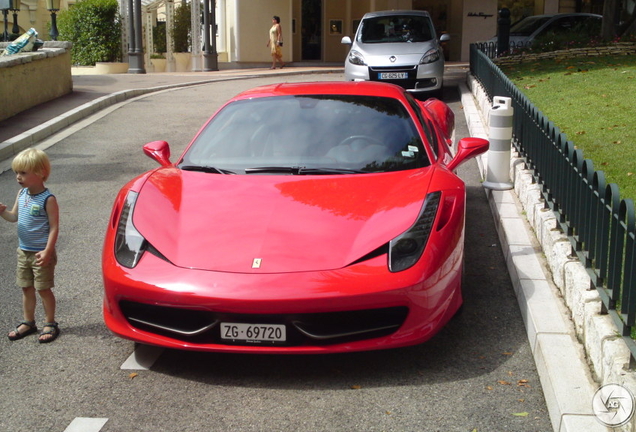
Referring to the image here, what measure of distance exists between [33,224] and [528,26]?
20207mm

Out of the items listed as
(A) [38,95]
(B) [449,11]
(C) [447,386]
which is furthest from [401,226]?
(B) [449,11]

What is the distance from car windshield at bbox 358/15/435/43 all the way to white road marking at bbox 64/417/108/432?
13710 mm

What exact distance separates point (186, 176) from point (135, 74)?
21497 mm

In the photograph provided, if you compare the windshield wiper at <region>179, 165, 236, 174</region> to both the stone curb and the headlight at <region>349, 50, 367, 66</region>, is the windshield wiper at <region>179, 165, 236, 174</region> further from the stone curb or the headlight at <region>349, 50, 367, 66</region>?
the headlight at <region>349, 50, 367, 66</region>

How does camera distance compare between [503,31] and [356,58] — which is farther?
[503,31]

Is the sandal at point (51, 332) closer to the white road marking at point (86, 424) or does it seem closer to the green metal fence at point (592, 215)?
the white road marking at point (86, 424)

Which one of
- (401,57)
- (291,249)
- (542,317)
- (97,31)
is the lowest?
(542,317)

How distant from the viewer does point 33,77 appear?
15820 mm

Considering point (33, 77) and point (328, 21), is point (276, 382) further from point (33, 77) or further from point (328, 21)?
point (328, 21)

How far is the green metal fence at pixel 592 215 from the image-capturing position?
3951 millimetres

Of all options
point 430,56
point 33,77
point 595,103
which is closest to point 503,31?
point 430,56

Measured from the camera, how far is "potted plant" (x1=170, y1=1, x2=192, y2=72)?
33.3 metres

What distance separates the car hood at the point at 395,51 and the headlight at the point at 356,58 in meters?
0.07

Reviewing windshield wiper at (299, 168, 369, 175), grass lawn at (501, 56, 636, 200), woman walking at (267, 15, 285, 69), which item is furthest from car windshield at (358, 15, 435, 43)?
windshield wiper at (299, 168, 369, 175)
